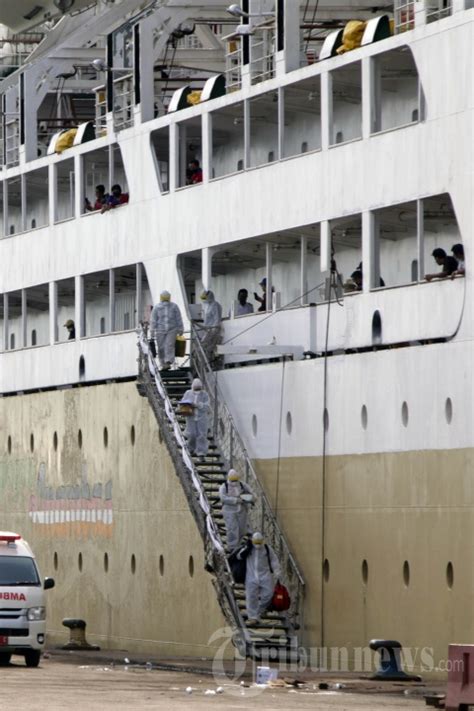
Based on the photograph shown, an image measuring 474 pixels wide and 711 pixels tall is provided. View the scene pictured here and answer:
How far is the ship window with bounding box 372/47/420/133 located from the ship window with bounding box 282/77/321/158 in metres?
1.25

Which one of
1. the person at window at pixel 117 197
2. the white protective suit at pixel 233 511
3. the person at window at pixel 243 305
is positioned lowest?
the white protective suit at pixel 233 511

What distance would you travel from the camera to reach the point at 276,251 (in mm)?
32438

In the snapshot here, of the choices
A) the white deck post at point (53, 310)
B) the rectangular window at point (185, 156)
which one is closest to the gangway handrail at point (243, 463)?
the rectangular window at point (185, 156)

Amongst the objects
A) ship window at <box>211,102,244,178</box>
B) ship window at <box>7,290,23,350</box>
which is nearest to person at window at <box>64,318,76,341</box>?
ship window at <box>7,290,23,350</box>

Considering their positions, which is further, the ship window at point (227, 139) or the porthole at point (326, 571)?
the ship window at point (227, 139)

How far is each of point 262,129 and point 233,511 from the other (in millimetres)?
6766

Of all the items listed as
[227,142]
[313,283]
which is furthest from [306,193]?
[227,142]

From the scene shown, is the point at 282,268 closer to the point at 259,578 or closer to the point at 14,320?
the point at 259,578

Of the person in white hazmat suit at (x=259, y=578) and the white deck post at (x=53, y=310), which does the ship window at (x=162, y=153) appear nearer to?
the white deck post at (x=53, y=310)

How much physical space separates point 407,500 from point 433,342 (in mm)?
2090

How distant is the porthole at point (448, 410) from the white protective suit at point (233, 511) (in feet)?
15.7

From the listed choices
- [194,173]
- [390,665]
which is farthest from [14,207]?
[390,665]

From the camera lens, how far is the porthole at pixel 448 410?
25625 millimetres

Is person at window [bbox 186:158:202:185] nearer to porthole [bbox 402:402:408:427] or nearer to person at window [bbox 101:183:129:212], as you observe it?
person at window [bbox 101:183:129:212]
